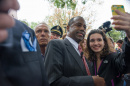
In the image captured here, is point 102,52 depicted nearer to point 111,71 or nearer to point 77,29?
point 111,71

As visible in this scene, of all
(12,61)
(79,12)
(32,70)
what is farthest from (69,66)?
(79,12)

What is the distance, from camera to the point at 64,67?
1667 millimetres

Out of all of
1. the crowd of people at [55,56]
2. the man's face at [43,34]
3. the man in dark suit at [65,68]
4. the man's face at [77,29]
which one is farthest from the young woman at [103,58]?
the man's face at [43,34]

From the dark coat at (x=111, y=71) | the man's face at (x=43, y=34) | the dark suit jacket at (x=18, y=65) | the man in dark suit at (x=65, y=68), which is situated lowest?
the dark coat at (x=111, y=71)

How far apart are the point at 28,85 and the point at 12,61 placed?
0.69 ft

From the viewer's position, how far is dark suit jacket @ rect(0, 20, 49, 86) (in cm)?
63

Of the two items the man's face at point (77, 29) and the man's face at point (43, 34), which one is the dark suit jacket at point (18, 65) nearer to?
the man's face at point (77, 29)

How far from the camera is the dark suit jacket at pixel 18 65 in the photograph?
63cm

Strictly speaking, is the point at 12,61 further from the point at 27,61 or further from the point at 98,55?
the point at 98,55

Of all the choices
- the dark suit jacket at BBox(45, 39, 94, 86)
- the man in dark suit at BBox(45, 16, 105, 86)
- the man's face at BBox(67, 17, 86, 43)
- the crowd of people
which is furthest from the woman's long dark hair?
the dark suit jacket at BBox(45, 39, 94, 86)

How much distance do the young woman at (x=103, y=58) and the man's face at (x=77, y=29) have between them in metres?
0.66

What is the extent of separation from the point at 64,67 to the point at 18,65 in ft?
3.35

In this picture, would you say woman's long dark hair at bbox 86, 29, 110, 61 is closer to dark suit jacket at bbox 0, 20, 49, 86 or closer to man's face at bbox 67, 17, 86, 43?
man's face at bbox 67, 17, 86, 43

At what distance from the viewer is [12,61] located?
2.27 ft
